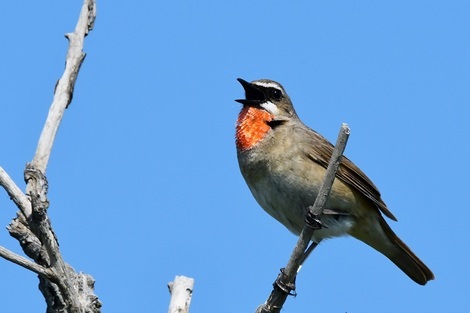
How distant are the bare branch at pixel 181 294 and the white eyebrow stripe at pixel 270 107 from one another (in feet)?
8.38

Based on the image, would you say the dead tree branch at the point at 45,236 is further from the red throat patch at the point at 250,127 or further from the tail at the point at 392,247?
the tail at the point at 392,247

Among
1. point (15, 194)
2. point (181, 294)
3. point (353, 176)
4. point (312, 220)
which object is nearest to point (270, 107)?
point (353, 176)

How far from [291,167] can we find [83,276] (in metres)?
2.52

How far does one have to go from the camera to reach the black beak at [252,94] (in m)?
8.31

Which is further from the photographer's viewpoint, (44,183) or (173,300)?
(173,300)

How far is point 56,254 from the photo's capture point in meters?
5.31

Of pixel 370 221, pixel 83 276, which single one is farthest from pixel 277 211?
pixel 83 276

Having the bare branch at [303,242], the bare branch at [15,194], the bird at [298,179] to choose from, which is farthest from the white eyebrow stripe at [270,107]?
the bare branch at [15,194]

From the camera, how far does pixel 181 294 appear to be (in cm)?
625

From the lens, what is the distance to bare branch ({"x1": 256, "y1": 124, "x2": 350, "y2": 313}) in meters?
5.66

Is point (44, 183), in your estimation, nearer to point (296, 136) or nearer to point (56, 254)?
point (56, 254)

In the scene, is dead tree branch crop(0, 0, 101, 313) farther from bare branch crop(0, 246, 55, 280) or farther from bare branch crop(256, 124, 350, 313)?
bare branch crop(256, 124, 350, 313)

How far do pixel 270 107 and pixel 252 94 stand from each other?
0.24m

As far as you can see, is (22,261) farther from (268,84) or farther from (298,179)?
(268,84)
